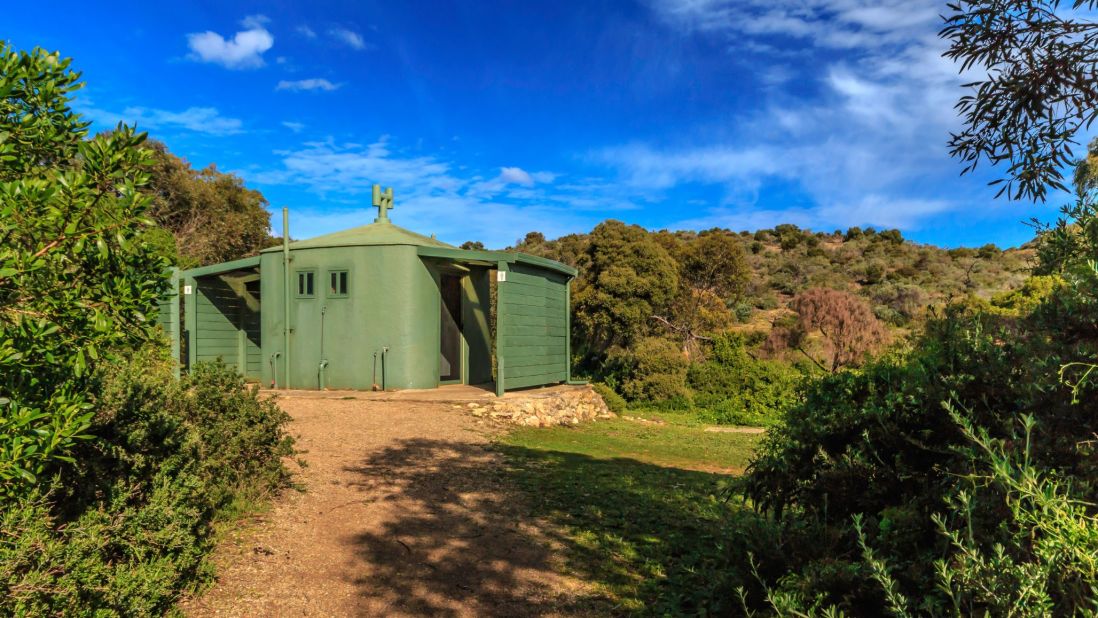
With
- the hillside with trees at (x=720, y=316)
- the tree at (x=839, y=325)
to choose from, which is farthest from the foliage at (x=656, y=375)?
the tree at (x=839, y=325)

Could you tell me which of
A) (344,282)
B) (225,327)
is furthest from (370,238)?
(225,327)

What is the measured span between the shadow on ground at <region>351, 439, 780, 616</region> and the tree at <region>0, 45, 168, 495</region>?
2283 millimetres

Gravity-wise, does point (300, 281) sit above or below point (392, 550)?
above

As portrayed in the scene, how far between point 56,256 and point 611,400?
42.8ft

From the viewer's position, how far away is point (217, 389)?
5.34 metres

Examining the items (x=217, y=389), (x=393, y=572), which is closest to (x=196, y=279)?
(x=217, y=389)

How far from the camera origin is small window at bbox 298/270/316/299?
12922 millimetres

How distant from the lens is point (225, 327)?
597 inches

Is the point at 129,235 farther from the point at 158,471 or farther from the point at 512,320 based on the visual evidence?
the point at 512,320

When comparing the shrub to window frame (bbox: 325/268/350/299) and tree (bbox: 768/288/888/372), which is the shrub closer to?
tree (bbox: 768/288/888/372)

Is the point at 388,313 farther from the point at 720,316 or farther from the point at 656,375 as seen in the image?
the point at 720,316

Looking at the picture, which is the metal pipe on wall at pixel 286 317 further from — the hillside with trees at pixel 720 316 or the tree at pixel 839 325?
the tree at pixel 839 325

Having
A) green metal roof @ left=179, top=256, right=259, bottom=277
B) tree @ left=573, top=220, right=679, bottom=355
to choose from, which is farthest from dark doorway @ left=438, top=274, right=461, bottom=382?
tree @ left=573, top=220, right=679, bottom=355

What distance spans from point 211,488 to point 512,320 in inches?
324
